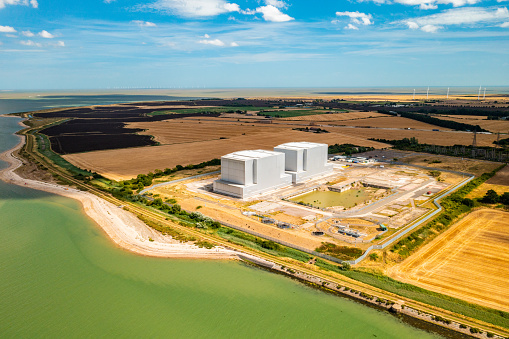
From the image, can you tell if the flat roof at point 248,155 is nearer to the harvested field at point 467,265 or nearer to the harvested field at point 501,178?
the harvested field at point 467,265

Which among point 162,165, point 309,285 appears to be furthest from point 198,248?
point 162,165

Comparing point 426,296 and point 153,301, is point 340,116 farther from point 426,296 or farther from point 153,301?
point 153,301

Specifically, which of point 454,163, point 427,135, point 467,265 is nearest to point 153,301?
point 467,265

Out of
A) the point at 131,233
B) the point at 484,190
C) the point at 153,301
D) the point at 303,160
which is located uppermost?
the point at 303,160

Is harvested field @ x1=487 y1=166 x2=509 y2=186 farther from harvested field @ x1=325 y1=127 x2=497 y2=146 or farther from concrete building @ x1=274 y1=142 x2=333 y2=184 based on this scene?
harvested field @ x1=325 y1=127 x2=497 y2=146

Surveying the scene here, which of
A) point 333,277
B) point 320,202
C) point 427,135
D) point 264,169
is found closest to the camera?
point 333,277

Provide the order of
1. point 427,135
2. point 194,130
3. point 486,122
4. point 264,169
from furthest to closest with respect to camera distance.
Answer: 1. point 486,122
2. point 194,130
3. point 427,135
4. point 264,169
